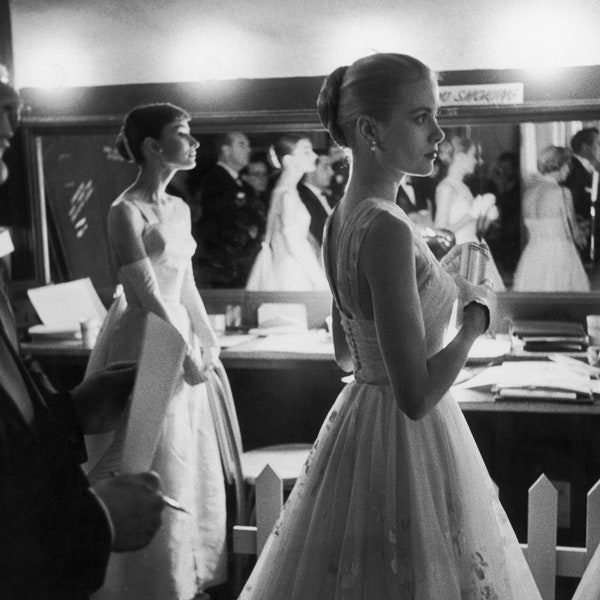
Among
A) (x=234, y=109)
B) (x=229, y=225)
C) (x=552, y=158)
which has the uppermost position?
(x=234, y=109)

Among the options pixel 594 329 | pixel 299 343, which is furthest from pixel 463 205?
pixel 299 343

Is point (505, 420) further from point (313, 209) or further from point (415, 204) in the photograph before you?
point (313, 209)

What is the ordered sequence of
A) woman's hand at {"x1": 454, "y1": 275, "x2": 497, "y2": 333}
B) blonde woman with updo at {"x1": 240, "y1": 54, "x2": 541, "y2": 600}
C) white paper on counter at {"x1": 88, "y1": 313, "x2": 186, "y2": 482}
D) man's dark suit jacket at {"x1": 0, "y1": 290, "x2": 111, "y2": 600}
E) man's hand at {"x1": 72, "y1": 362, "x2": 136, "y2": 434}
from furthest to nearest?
woman's hand at {"x1": 454, "y1": 275, "x2": 497, "y2": 333} → blonde woman with updo at {"x1": 240, "y1": 54, "x2": 541, "y2": 600} → man's hand at {"x1": 72, "y1": 362, "x2": 136, "y2": 434} → white paper on counter at {"x1": 88, "y1": 313, "x2": 186, "y2": 482} → man's dark suit jacket at {"x1": 0, "y1": 290, "x2": 111, "y2": 600}

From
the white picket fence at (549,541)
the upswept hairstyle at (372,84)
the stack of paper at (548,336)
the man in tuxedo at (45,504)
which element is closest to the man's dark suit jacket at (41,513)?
the man in tuxedo at (45,504)

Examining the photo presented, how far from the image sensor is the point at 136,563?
2.65m

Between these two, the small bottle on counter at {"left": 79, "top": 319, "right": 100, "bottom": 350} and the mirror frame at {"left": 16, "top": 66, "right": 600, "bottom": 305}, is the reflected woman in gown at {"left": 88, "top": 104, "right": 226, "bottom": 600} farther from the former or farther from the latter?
the mirror frame at {"left": 16, "top": 66, "right": 600, "bottom": 305}

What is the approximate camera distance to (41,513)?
0.86m

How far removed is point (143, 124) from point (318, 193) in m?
0.87

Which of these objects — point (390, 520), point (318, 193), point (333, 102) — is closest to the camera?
point (390, 520)

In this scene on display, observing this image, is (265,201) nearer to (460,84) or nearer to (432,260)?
(460,84)

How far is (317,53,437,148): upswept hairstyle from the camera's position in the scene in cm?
143

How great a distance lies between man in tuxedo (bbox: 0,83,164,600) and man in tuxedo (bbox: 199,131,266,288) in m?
2.48

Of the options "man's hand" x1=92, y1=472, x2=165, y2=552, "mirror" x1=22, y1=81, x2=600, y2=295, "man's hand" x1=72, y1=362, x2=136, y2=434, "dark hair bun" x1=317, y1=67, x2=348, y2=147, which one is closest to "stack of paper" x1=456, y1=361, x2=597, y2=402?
"mirror" x1=22, y1=81, x2=600, y2=295

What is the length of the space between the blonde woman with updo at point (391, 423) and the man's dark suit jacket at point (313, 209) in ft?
5.84
